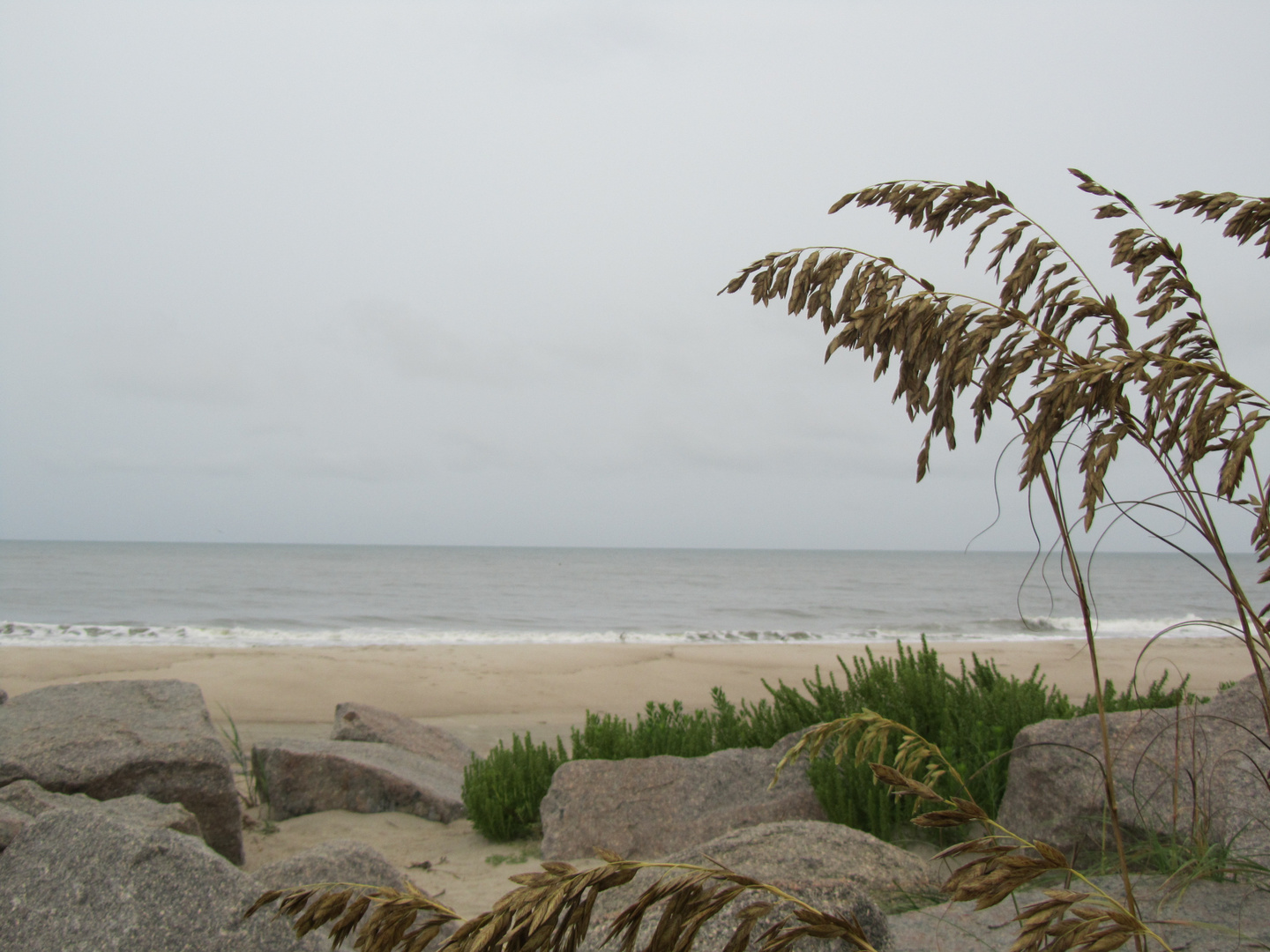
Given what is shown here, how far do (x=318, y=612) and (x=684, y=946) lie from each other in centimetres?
3085

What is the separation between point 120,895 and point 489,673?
13.5 meters

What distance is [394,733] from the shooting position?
8.05m

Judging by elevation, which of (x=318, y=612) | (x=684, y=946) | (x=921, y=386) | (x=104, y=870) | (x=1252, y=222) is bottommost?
(x=318, y=612)

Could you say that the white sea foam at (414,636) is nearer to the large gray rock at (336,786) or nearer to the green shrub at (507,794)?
the green shrub at (507,794)

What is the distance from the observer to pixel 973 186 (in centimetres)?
193

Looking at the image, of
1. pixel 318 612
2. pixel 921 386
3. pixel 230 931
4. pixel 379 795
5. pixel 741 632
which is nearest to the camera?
pixel 921 386

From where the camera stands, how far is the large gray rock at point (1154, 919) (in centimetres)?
247

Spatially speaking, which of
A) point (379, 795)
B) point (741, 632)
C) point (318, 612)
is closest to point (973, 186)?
point (379, 795)

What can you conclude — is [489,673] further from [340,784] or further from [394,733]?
[340,784]

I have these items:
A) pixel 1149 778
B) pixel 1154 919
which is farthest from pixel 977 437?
pixel 1149 778

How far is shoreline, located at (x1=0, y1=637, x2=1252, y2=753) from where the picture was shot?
475 inches

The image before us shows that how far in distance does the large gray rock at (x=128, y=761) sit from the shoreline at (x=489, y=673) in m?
4.70

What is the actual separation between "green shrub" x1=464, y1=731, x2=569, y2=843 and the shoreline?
3.79m

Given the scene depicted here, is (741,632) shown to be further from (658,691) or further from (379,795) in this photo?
(379,795)
